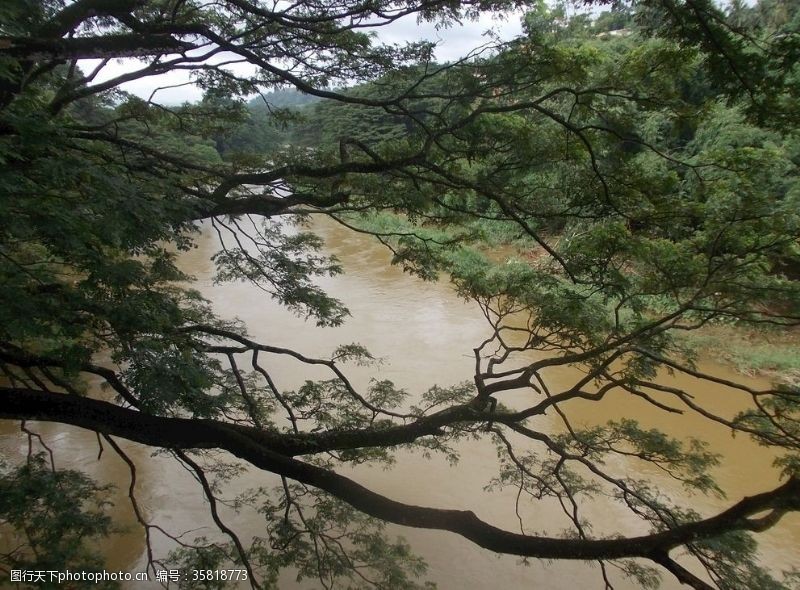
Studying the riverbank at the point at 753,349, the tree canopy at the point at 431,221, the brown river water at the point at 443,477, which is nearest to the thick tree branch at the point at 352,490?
the tree canopy at the point at 431,221

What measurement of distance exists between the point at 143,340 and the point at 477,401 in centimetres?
150

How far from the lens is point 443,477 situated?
4746mm

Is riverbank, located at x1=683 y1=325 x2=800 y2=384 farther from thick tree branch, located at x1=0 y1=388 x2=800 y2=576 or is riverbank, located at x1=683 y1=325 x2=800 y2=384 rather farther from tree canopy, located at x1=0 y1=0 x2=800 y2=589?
thick tree branch, located at x1=0 y1=388 x2=800 y2=576

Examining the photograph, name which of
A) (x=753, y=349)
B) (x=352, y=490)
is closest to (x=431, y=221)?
(x=352, y=490)

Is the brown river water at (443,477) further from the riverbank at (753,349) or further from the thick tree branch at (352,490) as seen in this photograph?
the thick tree branch at (352,490)

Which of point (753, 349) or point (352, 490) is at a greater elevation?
point (753, 349)

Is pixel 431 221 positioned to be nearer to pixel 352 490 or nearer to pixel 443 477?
pixel 352 490

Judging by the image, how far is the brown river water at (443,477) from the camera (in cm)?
394

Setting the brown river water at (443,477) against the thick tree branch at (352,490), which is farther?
the brown river water at (443,477)

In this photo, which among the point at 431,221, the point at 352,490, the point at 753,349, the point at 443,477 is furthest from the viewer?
the point at 753,349

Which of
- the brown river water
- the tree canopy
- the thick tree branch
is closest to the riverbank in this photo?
the brown river water

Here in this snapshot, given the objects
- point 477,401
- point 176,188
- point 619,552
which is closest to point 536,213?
point 477,401

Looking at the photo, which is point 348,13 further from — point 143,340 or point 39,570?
point 39,570

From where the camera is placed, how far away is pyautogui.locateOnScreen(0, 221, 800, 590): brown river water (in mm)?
3943
